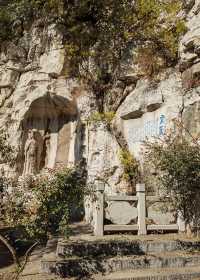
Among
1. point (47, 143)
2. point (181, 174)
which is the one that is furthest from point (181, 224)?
point (47, 143)

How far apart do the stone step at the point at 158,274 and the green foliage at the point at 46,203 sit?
1305mm

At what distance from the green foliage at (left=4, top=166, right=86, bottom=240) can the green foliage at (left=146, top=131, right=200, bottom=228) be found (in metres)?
2.87

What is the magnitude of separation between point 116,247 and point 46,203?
219 centimetres

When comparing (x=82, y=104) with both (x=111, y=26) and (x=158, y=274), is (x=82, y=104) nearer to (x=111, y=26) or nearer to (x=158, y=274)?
(x=111, y=26)

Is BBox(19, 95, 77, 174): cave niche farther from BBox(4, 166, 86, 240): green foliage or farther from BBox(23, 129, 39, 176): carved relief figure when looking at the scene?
BBox(4, 166, 86, 240): green foliage

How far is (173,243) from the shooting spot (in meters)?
8.78

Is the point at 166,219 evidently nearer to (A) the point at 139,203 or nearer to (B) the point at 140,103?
(A) the point at 139,203

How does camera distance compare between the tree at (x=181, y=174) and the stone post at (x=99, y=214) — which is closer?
the tree at (x=181, y=174)

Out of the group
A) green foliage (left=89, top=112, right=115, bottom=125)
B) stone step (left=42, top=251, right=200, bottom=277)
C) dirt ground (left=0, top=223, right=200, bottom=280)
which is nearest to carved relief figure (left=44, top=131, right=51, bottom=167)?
green foliage (left=89, top=112, right=115, bottom=125)

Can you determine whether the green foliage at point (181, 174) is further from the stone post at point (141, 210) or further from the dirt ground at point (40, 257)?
the dirt ground at point (40, 257)

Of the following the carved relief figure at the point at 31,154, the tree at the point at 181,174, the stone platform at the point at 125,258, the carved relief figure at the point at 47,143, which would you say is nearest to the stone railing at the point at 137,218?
the tree at the point at 181,174

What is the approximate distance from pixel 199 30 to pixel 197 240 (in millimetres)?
6383

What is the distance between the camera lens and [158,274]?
7.42 metres

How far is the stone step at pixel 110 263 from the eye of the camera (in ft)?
Answer: 24.3
